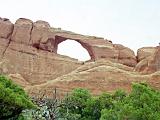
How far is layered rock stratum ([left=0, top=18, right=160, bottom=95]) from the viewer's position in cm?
6469

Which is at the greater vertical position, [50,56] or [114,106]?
[50,56]

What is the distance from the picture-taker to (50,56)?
72688 millimetres

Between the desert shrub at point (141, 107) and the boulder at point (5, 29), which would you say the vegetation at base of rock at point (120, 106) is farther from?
the boulder at point (5, 29)

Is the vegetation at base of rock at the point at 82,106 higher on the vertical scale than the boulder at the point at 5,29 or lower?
lower

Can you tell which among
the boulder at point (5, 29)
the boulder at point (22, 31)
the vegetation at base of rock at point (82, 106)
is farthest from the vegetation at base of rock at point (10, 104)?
the boulder at point (5, 29)

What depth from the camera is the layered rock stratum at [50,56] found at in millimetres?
64688

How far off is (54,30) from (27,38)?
15.2ft

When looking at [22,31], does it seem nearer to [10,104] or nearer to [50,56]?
[50,56]

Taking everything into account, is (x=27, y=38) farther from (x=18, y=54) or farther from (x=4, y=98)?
(x=4, y=98)

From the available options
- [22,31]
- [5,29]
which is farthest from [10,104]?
[5,29]

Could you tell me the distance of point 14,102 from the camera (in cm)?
2427

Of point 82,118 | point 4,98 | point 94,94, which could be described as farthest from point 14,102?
point 94,94

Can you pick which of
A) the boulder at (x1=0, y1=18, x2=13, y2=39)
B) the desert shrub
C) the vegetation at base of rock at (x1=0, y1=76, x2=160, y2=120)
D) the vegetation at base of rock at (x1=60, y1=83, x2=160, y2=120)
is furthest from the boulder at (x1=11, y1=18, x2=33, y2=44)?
the desert shrub

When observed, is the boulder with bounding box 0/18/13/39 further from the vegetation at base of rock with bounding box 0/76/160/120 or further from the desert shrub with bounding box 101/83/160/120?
the desert shrub with bounding box 101/83/160/120
